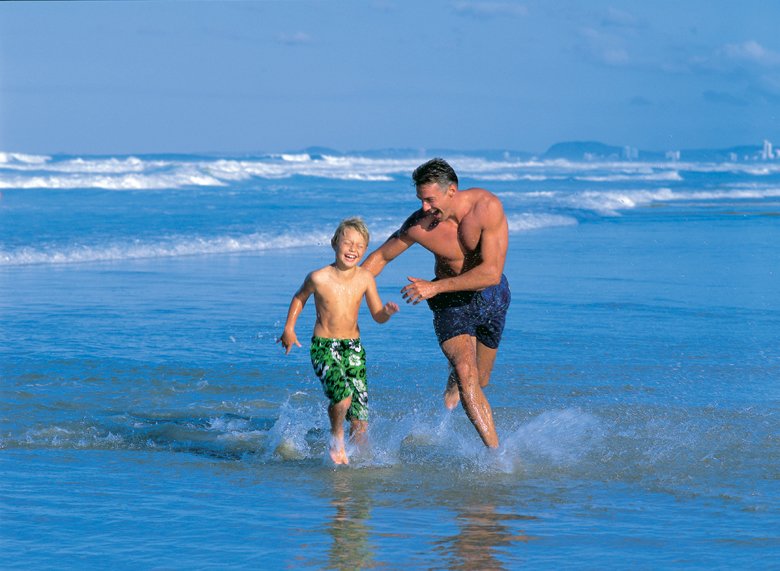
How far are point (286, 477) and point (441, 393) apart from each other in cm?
243

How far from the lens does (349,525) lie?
4.73 metres

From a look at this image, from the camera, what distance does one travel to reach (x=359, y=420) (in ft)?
20.1

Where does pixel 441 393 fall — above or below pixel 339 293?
below

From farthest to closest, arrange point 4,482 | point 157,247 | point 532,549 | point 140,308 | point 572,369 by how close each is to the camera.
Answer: point 157,247 < point 140,308 < point 572,369 < point 4,482 < point 532,549

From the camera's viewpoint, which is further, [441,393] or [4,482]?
[441,393]

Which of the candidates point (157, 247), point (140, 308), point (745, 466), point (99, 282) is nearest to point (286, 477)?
point (745, 466)

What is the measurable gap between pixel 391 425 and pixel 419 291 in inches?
Result: 61.4

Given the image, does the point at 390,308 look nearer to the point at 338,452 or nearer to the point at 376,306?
the point at 376,306

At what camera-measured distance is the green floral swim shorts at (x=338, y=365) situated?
593 centimetres

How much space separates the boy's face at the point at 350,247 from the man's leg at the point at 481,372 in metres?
1.04

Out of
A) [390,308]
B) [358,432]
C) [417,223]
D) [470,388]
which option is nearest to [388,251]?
[417,223]

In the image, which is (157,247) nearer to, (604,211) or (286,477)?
(286,477)

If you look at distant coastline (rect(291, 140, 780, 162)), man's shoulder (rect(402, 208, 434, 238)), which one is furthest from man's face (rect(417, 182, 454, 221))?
distant coastline (rect(291, 140, 780, 162))

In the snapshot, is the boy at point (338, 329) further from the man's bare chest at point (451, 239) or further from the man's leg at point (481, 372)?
the man's leg at point (481, 372)
